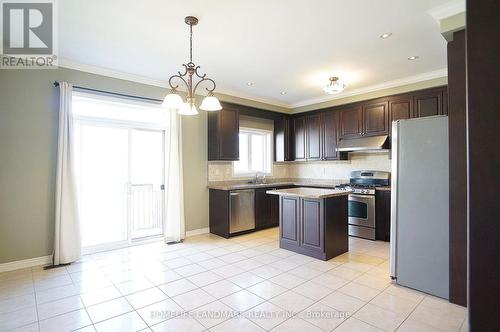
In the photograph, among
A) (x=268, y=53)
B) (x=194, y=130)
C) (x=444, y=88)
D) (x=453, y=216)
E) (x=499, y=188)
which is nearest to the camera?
(x=499, y=188)

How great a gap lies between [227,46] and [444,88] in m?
3.46

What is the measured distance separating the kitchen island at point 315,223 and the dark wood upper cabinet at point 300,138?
7.76 ft

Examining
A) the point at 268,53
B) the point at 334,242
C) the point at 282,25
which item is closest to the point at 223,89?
the point at 268,53

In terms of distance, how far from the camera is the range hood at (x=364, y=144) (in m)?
4.77

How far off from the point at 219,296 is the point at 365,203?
10.6 ft

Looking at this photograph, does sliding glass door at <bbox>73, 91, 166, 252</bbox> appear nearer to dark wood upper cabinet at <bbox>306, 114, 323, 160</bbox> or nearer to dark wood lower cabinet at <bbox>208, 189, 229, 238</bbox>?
dark wood lower cabinet at <bbox>208, 189, 229, 238</bbox>

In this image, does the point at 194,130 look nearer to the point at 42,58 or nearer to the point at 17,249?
the point at 42,58

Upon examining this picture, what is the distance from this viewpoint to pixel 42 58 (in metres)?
3.49

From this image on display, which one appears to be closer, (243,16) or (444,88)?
(243,16)

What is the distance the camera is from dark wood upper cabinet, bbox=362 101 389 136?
190 inches

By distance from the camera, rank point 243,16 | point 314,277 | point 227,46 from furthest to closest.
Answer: point 227,46 < point 314,277 < point 243,16

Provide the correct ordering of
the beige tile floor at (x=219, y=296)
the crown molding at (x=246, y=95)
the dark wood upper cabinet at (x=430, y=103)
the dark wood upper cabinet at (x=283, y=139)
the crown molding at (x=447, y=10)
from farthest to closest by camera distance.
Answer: the dark wood upper cabinet at (x=283, y=139) < the dark wood upper cabinet at (x=430, y=103) < the crown molding at (x=246, y=95) < the crown molding at (x=447, y=10) < the beige tile floor at (x=219, y=296)

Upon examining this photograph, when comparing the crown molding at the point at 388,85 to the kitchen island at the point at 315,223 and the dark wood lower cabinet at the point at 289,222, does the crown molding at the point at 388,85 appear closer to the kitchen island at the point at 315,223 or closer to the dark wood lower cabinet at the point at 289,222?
the kitchen island at the point at 315,223
